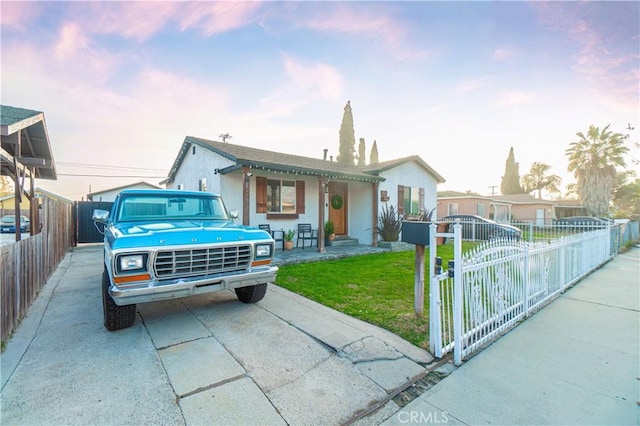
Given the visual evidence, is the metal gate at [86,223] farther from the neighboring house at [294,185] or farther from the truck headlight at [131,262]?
the truck headlight at [131,262]

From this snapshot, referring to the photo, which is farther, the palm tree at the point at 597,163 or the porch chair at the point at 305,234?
the palm tree at the point at 597,163

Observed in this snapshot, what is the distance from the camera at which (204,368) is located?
2.71m

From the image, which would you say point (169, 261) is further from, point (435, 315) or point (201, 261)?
point (435, 315)

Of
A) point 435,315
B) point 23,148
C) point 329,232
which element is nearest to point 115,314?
point 435,315

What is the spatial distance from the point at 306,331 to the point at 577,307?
15.4 feet

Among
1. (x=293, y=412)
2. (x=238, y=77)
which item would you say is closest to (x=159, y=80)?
(x=238, y=77)

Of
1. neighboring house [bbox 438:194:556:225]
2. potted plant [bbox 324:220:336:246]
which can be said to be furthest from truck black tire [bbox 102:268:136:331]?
neighboring house [bbox 438:194:556:225]

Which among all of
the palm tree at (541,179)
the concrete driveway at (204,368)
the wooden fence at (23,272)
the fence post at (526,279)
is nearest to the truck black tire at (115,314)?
the concrete driveway at (204,368)

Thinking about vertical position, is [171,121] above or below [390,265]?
above

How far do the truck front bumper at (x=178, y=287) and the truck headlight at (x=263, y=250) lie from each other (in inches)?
8.3

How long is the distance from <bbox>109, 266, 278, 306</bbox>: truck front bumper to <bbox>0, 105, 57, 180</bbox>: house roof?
144 inches

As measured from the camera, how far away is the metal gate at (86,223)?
39.9 feet

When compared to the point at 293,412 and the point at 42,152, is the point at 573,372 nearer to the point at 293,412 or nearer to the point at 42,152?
the point at 293,412

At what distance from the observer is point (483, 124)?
11250mm
